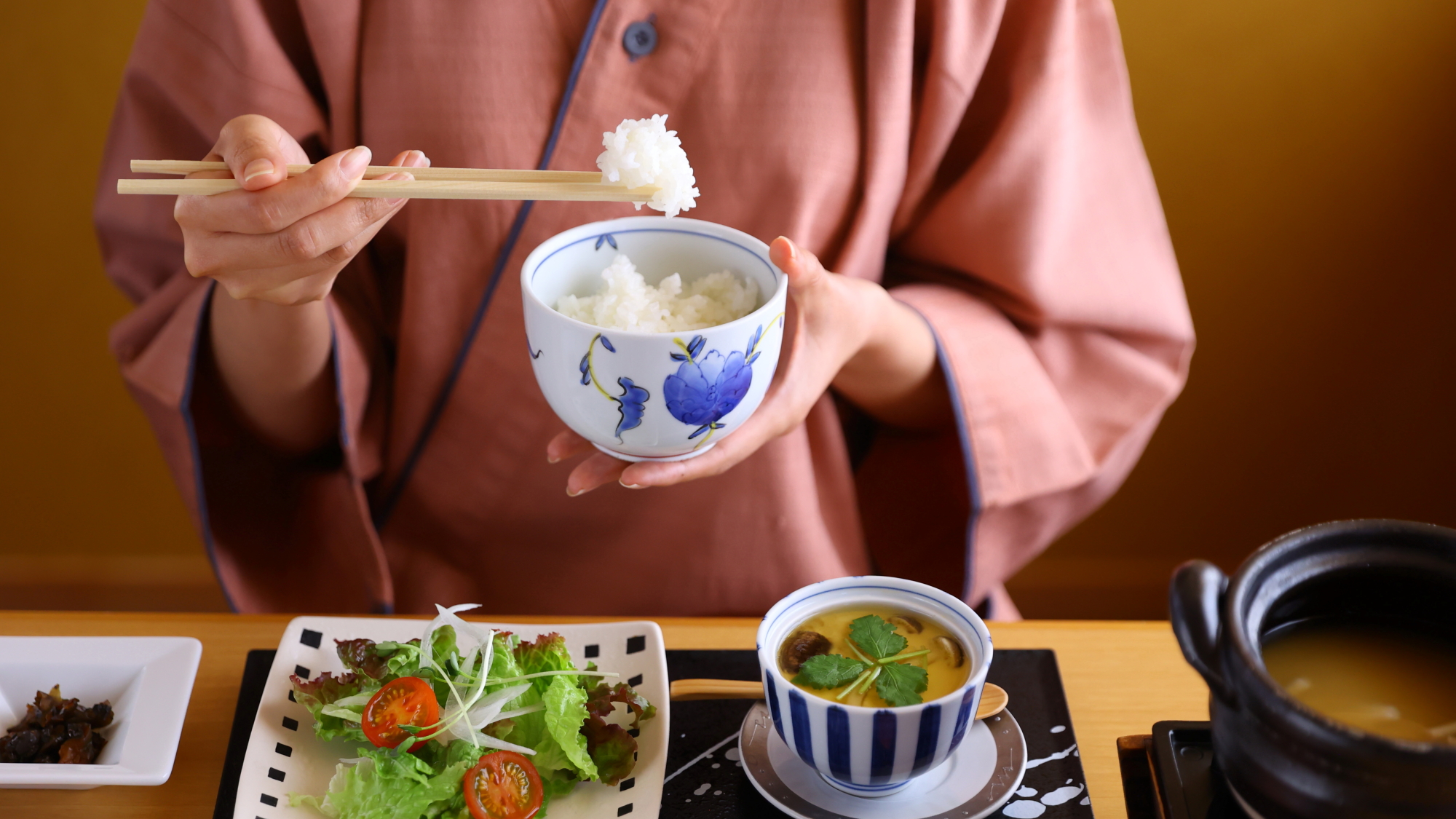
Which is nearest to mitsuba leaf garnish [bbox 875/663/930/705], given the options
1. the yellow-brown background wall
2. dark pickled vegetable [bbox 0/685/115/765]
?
dark pickled vegetable [bbox 0/685/115/765]

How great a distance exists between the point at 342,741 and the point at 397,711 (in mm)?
99

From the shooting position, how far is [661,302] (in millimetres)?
1039

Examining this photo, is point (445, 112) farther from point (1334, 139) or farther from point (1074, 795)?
point (1334, 139)

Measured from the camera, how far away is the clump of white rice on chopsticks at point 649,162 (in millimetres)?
984

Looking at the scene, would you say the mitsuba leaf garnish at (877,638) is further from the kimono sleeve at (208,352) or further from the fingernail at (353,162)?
the kimono sleeve at (208,352)

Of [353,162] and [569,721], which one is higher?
[353,162]

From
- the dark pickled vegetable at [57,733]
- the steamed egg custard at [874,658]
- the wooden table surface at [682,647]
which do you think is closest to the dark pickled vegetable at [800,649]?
the steamed egg custard at [874,658]

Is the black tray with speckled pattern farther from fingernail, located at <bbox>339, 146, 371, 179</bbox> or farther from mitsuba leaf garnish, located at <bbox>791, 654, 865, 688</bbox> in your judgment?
fingernail, located at <bbox>339, 146, 371, 179</bbox>

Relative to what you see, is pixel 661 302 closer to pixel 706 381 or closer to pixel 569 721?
pixel 706 381

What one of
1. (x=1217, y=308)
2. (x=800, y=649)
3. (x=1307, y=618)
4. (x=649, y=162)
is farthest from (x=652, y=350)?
(x=1217, y=308)

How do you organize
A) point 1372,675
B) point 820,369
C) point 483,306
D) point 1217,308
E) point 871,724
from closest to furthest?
point 1372,675, point 871,724, point 820,369, point 483,306, point 1217,308

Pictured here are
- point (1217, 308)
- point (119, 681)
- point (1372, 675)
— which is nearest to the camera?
point (1372, 675)

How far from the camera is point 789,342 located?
1387mm

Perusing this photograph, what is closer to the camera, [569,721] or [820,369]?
[569,721]
